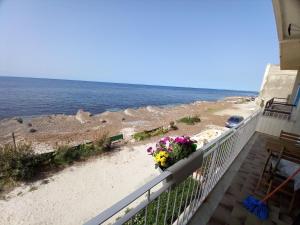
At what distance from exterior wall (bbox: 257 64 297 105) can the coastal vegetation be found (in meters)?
16.0

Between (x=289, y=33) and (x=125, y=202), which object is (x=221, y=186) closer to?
(x=125, y=202)

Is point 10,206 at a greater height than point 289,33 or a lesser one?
lesser

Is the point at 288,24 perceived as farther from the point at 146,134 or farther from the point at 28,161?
the point at 28,161

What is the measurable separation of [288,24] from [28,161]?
10312mm

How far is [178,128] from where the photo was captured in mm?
13992

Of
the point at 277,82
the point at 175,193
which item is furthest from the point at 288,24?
the point at 277,82

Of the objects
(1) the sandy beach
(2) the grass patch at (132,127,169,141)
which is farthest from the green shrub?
(2) the grass patch at (132,127,169,141)

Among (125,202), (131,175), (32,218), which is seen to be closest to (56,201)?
(32,218)

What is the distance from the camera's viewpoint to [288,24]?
4.20 meters

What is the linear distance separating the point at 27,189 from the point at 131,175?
389 centimetres

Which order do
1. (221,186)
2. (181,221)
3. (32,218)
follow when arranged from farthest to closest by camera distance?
(32,218), (221,186), (181,221)

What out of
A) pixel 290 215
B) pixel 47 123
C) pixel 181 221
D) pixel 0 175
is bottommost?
pixel 47 123

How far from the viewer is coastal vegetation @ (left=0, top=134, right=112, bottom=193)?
6602mm

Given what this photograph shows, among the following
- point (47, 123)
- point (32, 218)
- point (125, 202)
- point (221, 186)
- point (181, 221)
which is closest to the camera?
point (125, 202)
